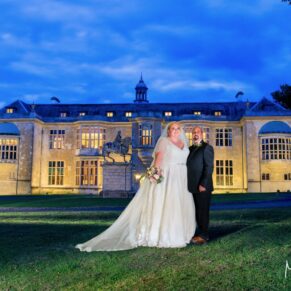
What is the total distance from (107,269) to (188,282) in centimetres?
133

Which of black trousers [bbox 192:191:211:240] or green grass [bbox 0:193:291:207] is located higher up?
black trousers [bbox 192:191:211:240]

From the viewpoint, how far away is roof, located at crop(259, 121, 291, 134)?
37.9m

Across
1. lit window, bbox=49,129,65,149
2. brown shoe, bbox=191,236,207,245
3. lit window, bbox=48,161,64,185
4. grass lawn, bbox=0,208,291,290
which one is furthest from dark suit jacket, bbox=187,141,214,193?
lit window, bbox=49,129,65,149

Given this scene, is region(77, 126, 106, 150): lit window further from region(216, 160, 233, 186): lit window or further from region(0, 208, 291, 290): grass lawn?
region(0, 208, 291, 290): grass lawn

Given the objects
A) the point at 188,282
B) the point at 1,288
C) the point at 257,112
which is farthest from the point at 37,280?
the point at 257,112

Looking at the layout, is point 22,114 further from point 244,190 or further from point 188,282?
point 188,282

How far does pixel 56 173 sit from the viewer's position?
42.2 metres

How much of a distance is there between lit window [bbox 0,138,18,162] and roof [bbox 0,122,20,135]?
0.72 metres

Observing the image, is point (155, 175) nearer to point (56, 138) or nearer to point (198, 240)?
point (198, 240)

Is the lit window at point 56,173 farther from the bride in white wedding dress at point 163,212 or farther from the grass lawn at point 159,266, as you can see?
the bride in white wedding dress at point 163,212

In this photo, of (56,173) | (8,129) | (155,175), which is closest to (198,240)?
(155,175)

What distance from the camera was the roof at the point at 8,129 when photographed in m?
40.2

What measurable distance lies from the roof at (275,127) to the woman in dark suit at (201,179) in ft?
107

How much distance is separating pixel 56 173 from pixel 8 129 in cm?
706
